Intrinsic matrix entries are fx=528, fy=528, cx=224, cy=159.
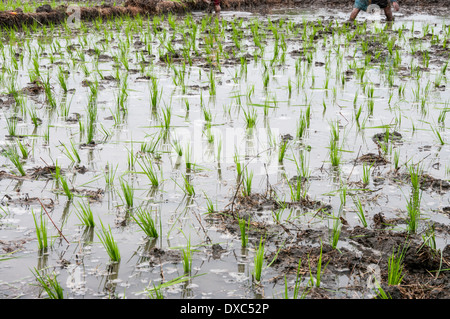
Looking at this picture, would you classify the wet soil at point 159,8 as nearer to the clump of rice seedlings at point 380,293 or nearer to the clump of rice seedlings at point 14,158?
the clump of rice seedlings at point 14,158

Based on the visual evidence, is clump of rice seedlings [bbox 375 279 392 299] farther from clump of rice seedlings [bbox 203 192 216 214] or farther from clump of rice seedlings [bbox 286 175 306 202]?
clump of rice seedlings [bbox 203 192 216 214]

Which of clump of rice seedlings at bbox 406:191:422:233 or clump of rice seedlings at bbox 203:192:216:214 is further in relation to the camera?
clump of rice seedlings at bbox 203:192:216:214

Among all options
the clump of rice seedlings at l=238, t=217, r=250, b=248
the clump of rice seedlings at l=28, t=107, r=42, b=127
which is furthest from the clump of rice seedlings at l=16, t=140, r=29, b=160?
the clump of rice seedlings at l=238, t=217, r=250, b=248

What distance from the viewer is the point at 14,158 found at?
2934mm

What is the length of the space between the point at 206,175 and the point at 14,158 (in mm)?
1081

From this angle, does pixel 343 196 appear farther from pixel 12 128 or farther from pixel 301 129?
pixel 12 128

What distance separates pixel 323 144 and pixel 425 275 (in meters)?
1.48

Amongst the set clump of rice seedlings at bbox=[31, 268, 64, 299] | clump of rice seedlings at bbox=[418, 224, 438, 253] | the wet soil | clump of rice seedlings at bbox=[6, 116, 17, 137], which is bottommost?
clump of rice seedlings at bbox=[31, 268, 64, 299]

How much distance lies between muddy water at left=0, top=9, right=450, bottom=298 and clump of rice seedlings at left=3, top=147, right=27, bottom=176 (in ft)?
0.18

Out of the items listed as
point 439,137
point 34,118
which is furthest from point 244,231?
point 34,118

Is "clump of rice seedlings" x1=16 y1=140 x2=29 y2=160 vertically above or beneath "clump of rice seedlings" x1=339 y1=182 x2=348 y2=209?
above

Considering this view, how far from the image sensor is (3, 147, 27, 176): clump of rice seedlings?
8.94ft
